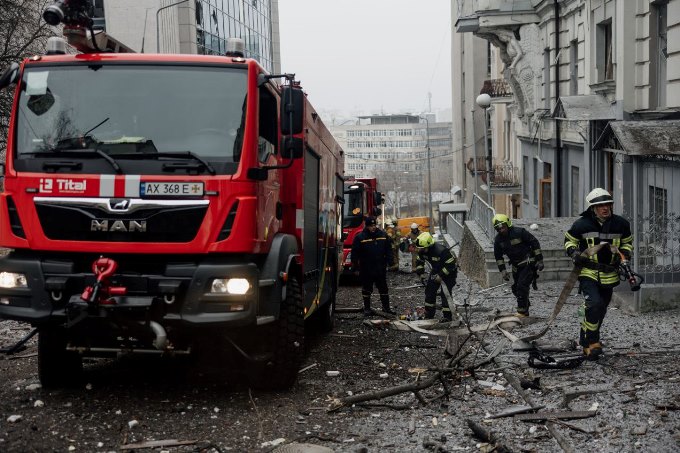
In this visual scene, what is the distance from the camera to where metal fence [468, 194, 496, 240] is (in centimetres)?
1947

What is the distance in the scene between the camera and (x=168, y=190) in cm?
685

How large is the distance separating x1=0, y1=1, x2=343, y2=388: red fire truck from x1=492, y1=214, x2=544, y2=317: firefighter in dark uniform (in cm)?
601

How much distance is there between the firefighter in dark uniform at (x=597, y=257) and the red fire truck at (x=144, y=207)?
315 centimetres

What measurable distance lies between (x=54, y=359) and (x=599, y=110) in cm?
1369

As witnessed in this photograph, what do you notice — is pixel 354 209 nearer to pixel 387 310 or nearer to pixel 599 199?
pixel 387 310

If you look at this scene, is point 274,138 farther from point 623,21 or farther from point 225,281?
point 623,21

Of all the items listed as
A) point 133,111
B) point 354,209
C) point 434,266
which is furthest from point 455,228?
point 133,111

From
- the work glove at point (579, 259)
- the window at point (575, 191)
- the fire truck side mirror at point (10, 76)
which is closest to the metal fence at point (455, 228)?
the window at point (575, 191)

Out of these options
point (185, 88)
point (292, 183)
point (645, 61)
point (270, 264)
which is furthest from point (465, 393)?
point (645, 61)

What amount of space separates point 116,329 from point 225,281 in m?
0.96

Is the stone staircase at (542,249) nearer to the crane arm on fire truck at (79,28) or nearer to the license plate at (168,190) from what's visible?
the crane arm on fire truck at (79,28)

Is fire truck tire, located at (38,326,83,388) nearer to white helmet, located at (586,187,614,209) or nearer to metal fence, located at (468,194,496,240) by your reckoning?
white helmet, located at (586,187,614,209)

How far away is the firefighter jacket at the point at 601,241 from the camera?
9008 mm

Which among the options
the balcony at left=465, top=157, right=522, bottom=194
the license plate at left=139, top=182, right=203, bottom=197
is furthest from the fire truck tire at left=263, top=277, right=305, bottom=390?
the balcony at left=465, top=157, right=522, bottom=194
